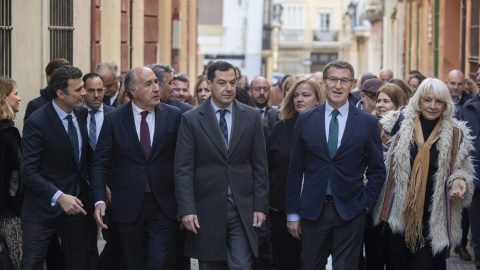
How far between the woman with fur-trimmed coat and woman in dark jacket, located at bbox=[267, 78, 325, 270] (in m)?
1.00

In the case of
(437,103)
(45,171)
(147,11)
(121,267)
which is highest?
(147,11)

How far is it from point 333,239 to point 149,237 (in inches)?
56.7

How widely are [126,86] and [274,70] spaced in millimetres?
62367

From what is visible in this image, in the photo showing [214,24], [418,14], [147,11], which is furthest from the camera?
[214,24]

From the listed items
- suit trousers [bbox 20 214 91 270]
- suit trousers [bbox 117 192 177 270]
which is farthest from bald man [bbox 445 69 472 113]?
suit trousers [bbox 20 214 91 270]

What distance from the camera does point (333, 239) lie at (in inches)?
285

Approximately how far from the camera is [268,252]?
25.5 ft

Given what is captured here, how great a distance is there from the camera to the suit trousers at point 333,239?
7152 mm

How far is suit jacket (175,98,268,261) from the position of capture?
7156 mm

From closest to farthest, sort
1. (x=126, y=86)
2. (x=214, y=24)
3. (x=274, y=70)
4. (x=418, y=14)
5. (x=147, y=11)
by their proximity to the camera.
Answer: (x=126, y=86) < (x=147, y=11) < (x=418, y=14) < (x=214, y=24) < (x=274, y=70)

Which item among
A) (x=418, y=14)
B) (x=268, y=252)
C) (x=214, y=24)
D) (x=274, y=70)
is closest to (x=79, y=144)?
(x=268, y=252)

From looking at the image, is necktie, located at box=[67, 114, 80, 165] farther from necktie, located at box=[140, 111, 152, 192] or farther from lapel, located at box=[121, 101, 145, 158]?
necktie, located at box=[140, 111, 152, 192]

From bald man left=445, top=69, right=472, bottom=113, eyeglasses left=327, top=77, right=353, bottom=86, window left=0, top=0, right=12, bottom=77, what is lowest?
bald man left=445, top=69, right=472, bottom=113

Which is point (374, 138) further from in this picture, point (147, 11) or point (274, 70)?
point (274, 70)
